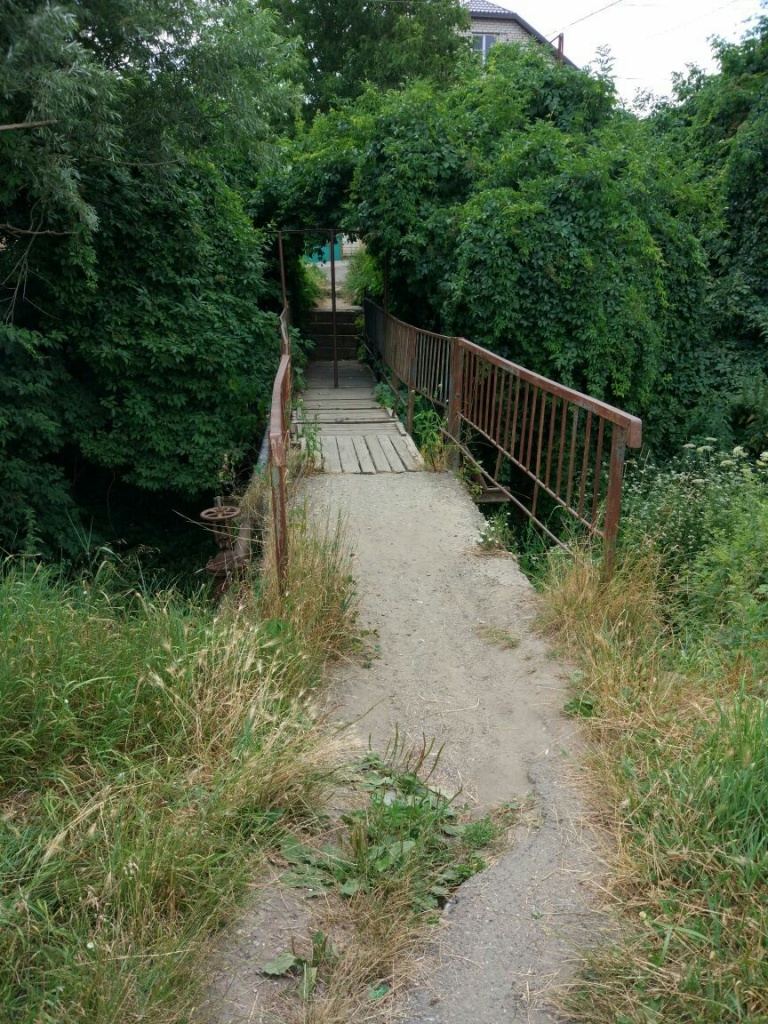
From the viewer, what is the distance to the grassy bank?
6.59 feet

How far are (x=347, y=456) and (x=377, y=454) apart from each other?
1.04ft

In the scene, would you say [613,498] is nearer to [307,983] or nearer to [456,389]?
[307,983]

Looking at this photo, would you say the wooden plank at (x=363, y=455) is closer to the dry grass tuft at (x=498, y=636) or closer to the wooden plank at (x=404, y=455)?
the wooden plank at (x=404, y=455)

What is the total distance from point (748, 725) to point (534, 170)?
9.88m

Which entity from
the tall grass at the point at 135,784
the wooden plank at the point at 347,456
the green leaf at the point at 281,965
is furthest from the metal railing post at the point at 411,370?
the green leaf at the point at 281,965

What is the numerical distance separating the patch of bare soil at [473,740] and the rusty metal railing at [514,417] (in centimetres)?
60

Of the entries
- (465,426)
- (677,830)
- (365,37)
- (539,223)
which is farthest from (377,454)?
(365,37)

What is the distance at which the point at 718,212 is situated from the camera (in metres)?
12.6

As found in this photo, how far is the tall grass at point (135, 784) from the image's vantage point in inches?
79.4

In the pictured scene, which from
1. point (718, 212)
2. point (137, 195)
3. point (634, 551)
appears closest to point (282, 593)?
point (634, 551)

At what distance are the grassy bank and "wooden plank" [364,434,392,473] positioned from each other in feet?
10.8

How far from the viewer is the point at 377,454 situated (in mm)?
8305

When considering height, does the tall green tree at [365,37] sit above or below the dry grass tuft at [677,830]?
above

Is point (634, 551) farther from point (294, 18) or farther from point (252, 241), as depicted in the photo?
point (294, 18)
